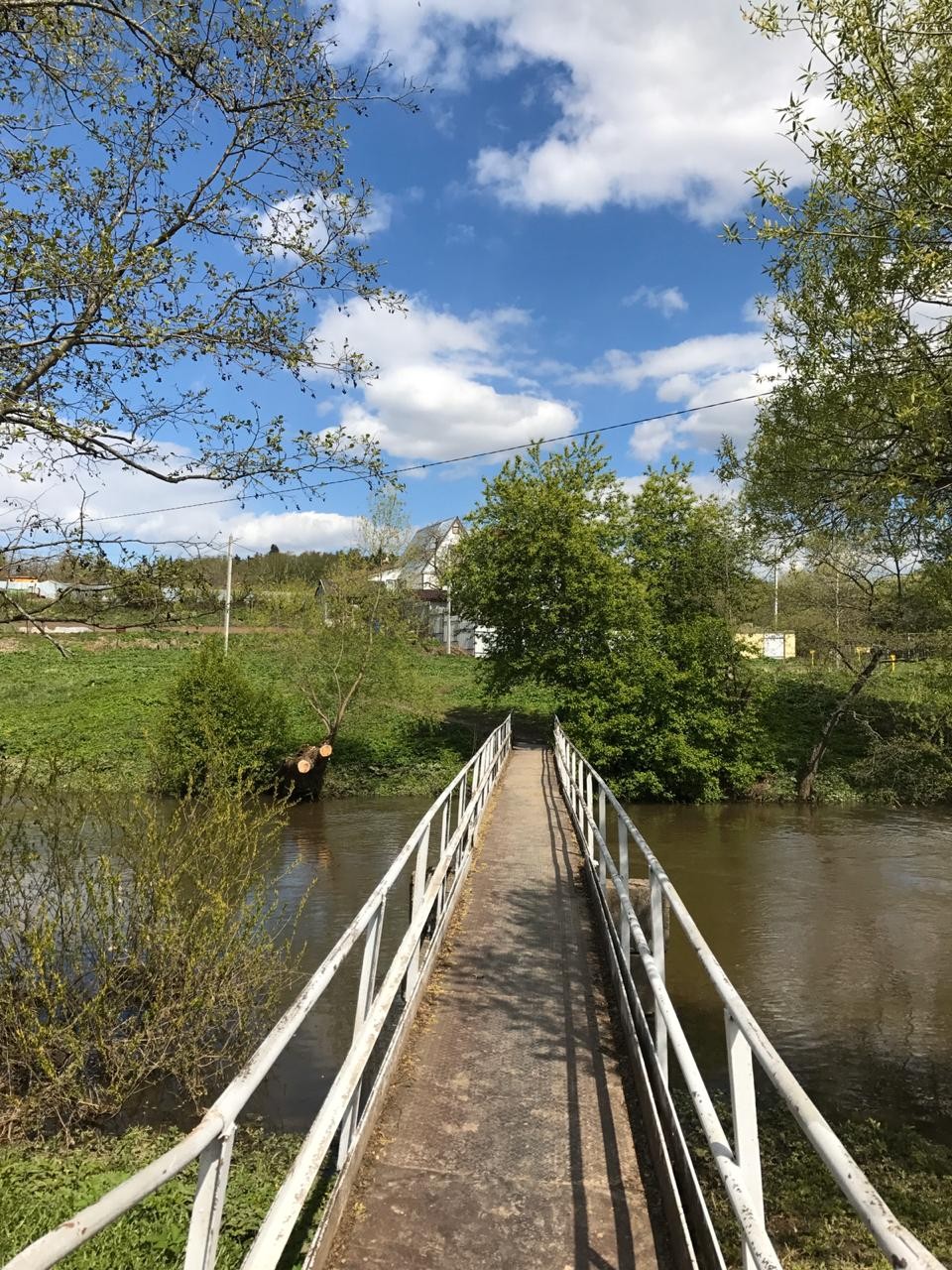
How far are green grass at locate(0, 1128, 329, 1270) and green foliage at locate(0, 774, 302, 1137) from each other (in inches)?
19.3

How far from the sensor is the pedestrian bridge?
200cm

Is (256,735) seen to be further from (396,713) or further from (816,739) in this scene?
(816,739)

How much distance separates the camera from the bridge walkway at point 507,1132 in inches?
122

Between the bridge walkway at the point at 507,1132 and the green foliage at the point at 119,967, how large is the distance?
187 cm

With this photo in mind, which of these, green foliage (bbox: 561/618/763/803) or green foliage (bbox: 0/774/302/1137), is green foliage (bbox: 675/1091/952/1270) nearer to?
green foliage (bbox: 0/774/302/1137)

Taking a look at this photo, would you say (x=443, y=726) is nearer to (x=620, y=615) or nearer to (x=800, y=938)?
(x=620, y=615)

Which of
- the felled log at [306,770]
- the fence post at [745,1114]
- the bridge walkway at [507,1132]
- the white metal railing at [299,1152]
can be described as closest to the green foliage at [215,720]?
the felled log at [306,770]

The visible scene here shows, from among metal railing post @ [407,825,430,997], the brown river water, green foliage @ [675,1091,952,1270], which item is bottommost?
the brown river water

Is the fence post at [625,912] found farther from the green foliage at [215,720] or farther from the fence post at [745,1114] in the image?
the green foliage at [215,720]

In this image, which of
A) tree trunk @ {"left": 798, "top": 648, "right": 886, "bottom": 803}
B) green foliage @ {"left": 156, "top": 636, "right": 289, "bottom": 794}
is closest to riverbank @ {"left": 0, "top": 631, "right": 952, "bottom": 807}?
tree trunk @ {"left": 798, "top": 648, "right": 886, "bottom": 803}

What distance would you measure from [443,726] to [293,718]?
551cm

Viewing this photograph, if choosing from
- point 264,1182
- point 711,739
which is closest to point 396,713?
point 711,739

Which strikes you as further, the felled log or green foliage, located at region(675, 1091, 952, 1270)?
the felled log

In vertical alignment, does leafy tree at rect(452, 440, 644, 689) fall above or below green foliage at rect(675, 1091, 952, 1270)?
above
